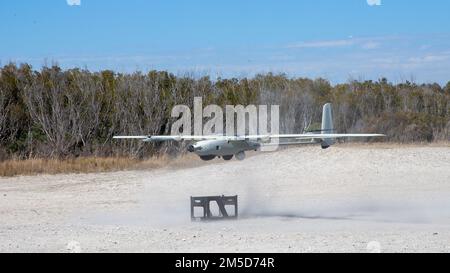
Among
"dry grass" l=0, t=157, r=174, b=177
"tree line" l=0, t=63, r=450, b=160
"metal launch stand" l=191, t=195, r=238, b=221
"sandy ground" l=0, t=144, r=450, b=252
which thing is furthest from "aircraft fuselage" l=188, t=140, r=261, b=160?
"tree line" l=0, t=63, r=450, b=160

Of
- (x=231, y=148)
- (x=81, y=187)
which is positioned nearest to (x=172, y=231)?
(x=231, y=148)

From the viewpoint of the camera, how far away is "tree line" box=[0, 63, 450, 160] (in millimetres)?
43625

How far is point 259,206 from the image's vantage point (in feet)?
81.6

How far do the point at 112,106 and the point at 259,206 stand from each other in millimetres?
22994

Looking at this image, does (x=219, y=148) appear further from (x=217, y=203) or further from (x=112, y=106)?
(x=112, y=106)

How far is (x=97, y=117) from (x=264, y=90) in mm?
9620

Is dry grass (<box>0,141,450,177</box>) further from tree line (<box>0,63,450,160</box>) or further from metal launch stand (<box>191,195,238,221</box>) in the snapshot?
metal launch stand (<box>191,195,238,221</box>)

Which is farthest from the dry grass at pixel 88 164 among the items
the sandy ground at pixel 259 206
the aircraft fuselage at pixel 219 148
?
the aircraft fuselage at pixel 219 148

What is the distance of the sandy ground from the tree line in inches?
209

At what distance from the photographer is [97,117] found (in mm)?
44875

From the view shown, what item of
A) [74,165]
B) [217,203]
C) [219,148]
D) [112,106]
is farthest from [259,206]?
[112,106]

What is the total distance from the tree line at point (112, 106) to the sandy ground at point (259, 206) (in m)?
5.31

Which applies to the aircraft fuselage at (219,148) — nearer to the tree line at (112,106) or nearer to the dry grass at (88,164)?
the dry grass at (88,164)
